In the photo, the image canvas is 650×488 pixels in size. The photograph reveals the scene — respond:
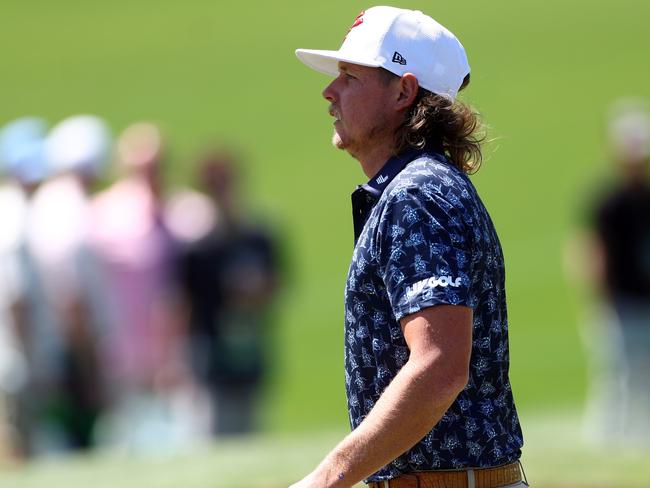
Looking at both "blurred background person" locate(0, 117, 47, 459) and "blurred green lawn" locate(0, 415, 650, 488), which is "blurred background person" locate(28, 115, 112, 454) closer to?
"blurred background person" locate(0, 117, 47, 459)

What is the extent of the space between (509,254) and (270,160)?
28.6 feet

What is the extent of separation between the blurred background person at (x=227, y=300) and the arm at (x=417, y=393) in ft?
28.2

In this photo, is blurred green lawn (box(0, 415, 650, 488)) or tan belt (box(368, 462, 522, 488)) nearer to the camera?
tan belt (box(368, 462, 522, 488))

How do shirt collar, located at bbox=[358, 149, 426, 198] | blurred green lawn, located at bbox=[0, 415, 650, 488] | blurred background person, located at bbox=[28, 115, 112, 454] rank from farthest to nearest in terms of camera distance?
blurred background person, located at bbox=[28, 115, 112, 454]
blurred green lawn, located at bbox=[0, 415, 650, 488]
shirt collar, located at bbox=[358, 149, 426, 198]

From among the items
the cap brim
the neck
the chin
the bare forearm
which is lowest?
the bare forearm

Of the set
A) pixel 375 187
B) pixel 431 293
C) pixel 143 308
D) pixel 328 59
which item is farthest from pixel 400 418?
pixel 143 308

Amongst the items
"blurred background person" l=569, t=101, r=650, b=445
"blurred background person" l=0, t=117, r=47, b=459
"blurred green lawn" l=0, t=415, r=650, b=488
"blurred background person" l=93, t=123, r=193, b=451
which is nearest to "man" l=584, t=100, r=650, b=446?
"blurred background person" l=569, t=101, r=650, b=445

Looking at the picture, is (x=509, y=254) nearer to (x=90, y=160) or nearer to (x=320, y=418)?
(x=320, y=418)

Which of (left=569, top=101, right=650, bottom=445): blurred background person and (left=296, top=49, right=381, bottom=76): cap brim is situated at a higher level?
(left=569, top=101, right=650, bottom=445): blurred background person

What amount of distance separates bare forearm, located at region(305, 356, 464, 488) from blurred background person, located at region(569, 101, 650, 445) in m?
8.94

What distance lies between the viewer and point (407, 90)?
4.05m

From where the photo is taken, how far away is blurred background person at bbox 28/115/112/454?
11023mm

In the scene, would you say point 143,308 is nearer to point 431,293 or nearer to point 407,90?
point 407,90

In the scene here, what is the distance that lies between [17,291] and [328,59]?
6914mm
